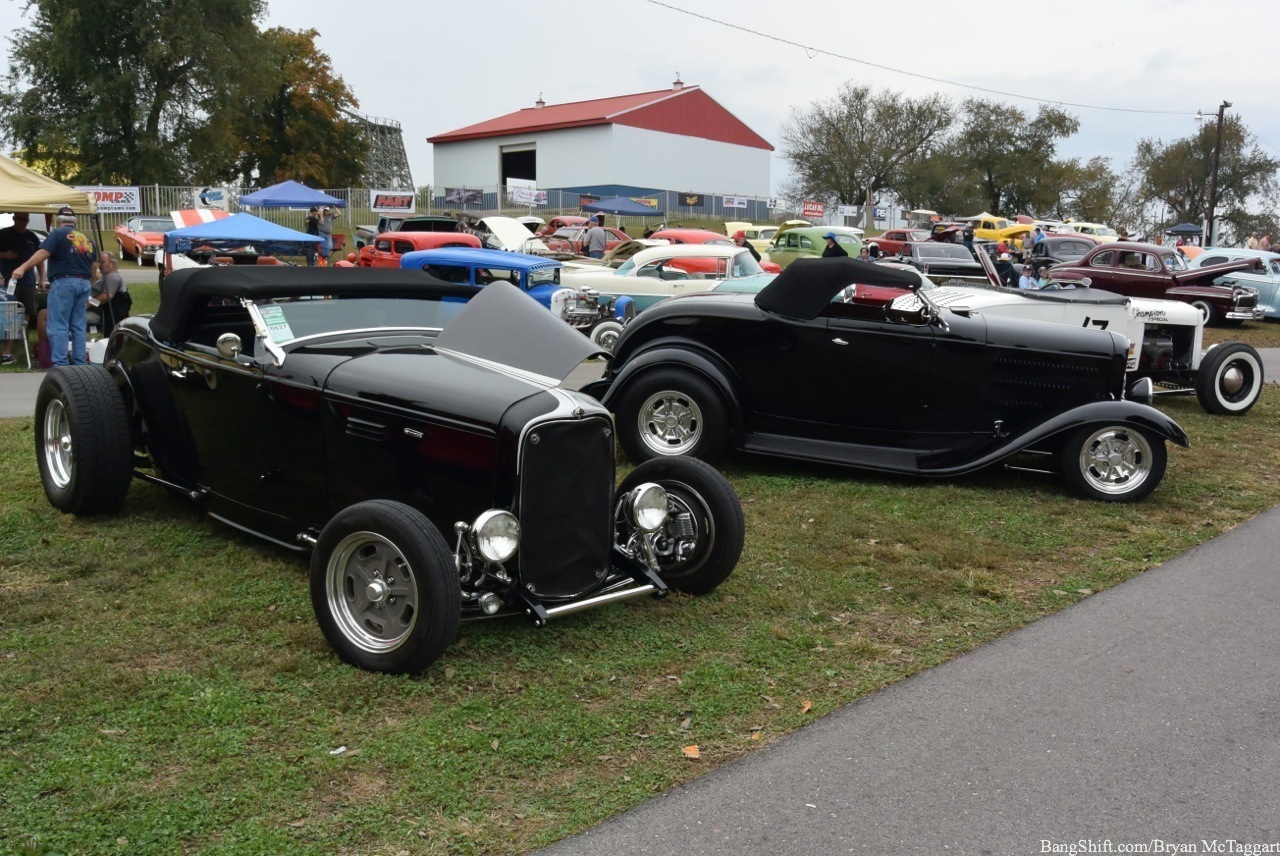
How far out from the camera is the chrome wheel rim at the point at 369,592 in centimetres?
439

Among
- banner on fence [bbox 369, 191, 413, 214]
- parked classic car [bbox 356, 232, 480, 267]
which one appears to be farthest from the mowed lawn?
banner on fence [bbox 369, 191, 413, 214]

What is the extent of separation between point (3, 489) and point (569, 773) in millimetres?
5363

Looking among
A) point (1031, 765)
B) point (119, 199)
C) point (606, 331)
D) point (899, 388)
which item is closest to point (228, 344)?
point (1031, 765)

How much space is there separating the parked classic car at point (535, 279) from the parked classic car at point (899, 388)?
6797 millimetres

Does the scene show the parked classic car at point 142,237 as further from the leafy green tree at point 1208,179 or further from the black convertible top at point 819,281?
the leafy green tree at point 1208,179

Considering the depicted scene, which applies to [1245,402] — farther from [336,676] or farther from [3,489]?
[3,489]

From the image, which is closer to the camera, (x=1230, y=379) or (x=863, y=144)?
(x=1230, y=379)

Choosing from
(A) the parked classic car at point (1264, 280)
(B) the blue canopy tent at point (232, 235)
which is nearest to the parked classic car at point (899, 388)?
(B) the blue canopy tent at point (232, 235)

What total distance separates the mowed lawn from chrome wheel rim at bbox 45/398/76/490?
24 centimetres

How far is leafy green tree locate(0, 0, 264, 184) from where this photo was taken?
4431 centimetres

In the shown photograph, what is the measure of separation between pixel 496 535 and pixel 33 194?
11.4 meters

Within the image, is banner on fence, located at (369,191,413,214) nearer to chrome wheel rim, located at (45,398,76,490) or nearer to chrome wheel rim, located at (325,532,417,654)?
chrome wheel rim, located at (45,398,76,490)

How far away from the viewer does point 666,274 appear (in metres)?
16.8

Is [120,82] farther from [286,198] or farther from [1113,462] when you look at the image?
[1113,462]
